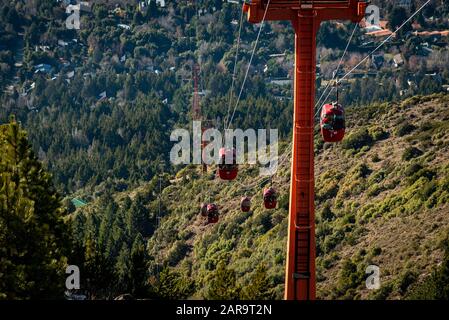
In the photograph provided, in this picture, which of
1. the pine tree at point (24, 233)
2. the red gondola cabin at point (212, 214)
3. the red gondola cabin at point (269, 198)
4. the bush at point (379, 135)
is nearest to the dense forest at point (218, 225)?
the pine tree at point (24, 233)

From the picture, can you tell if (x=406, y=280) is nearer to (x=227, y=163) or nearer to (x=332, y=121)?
(x=227, y=163)

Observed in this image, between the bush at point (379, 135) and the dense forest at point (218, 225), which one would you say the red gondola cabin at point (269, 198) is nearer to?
the dense forest at point (218, 225)

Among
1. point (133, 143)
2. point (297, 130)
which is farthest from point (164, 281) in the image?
point (133, 143)

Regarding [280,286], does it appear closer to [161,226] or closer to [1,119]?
Answer: [161,226]

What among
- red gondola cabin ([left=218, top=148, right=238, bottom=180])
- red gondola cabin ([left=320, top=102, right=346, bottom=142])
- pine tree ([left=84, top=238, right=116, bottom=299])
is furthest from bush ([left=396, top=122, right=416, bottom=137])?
red gondola cabin ([left=320, top=102, right=346, bottom=142])
